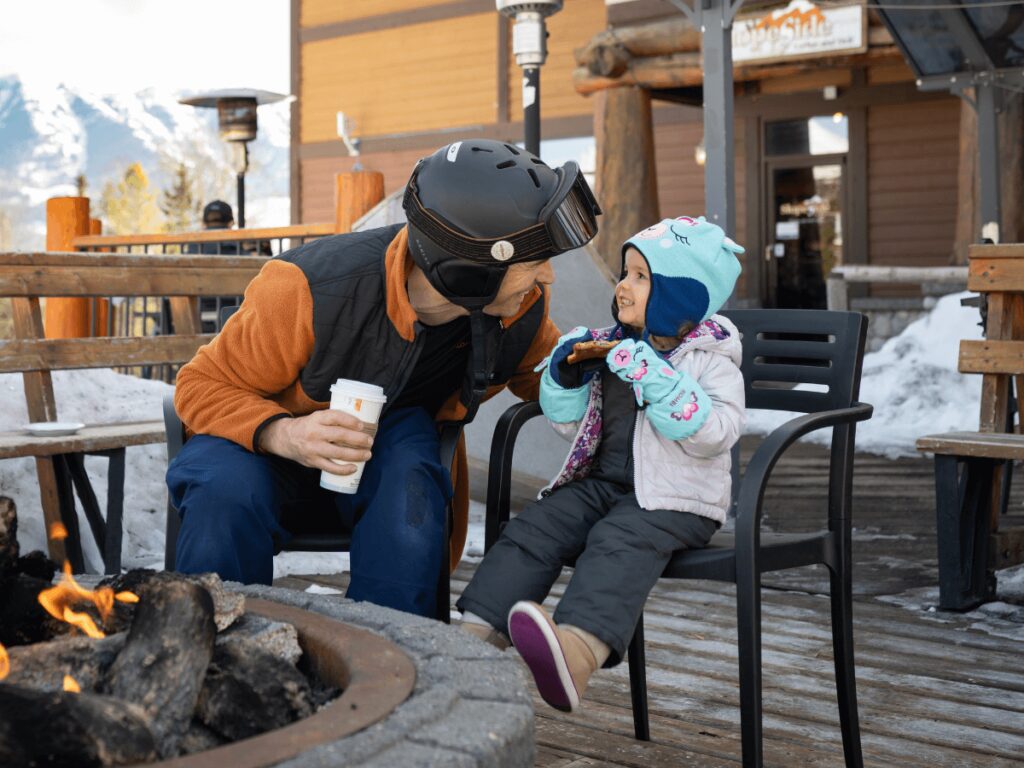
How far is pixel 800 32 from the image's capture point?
1191 centimetres

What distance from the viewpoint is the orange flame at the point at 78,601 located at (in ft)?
6.01

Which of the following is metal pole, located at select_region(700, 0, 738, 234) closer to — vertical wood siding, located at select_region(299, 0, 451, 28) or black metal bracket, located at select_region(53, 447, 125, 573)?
black metal bracket, located at select_region(53, 447, 125, 573)

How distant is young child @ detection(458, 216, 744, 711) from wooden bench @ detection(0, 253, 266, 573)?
6.14ft

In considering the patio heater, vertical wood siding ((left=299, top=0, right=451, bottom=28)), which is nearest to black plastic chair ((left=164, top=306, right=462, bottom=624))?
the patio heater

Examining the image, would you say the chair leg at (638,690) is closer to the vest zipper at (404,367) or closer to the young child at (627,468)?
the young child at (627,468)

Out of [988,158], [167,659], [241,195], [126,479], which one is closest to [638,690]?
[167,659]

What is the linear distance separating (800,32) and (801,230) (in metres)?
3.45

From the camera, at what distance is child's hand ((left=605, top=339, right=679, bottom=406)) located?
97.8 inches

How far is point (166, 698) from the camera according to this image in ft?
4.96

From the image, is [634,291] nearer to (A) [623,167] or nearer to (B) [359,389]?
(B) [359,389]

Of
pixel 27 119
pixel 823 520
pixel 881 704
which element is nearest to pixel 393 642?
pixel 881 704

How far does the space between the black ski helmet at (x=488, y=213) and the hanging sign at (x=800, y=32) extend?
9.83 meters

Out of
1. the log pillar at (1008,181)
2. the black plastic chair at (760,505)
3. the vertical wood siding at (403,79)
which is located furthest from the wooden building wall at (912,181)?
the black plastic chair at (760,505)

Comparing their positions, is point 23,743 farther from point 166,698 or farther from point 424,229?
point 424,229
